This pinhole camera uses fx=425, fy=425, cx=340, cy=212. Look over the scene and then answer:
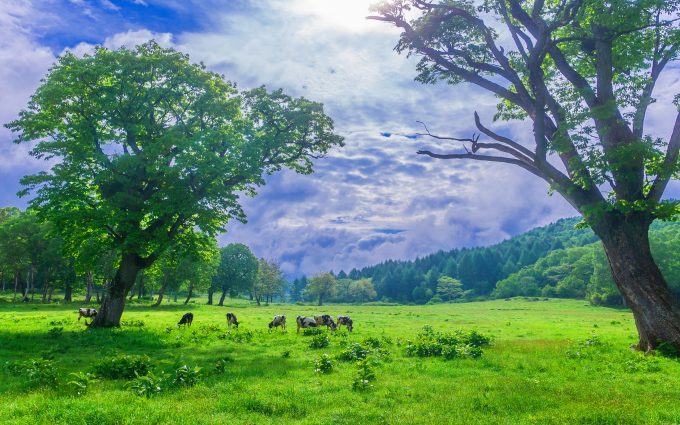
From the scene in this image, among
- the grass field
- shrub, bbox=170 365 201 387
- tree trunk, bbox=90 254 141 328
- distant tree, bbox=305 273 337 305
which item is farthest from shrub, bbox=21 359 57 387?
distant tree, bbox=305 273 337 305

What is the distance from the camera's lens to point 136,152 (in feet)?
101

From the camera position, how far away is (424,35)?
22578 mm

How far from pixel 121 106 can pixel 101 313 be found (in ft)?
48.0

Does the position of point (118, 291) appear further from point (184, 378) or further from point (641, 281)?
point (641, 281)

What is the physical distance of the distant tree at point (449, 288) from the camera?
548ft

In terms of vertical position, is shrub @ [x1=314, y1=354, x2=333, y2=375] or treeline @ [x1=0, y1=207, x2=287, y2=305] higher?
treeline @ [x1=0, y1=207, x2=287, y2=305]

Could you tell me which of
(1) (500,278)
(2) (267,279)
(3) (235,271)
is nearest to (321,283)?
(2) (267,279)

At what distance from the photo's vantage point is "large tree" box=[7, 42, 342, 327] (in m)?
28.2

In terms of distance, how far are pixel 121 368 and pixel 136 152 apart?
825 inches

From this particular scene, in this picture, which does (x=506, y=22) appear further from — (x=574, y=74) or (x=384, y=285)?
(x=384, y=285)

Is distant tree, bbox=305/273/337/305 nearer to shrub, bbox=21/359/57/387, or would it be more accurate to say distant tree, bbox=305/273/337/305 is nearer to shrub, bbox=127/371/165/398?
shrub, bbox=21/359/57/387

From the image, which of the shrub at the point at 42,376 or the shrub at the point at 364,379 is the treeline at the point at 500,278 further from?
the shrub at the point at 42,376

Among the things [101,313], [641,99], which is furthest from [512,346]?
[101,313]

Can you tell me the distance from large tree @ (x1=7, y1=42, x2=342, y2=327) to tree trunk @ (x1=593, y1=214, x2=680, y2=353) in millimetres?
21985
